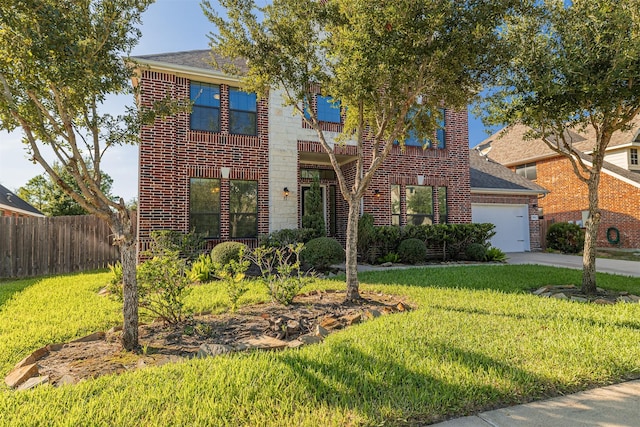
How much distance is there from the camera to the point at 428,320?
4.39 m

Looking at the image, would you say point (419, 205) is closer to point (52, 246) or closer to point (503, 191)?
point (503, 191)

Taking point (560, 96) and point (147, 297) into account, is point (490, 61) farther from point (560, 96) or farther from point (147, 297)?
point (147, 297)

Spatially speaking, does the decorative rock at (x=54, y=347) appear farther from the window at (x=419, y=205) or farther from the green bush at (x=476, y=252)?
the green bush at (x=476, y=252)

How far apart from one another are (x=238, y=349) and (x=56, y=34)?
3.66 meters

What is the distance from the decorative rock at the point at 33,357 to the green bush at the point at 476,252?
36.4 ft

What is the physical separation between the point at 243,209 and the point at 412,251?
A: 211 inches

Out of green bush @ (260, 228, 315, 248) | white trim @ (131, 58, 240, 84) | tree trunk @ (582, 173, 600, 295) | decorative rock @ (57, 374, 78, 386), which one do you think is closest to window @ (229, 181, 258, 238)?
green bush @ (260, 228, 315, 248)

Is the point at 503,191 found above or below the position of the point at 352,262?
above

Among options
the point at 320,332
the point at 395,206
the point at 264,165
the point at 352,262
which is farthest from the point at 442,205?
the point at 320,332

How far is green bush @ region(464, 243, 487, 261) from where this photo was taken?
36.7ft

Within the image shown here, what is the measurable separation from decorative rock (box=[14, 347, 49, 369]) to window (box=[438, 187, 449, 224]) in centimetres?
1156

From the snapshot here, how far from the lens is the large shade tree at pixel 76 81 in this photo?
130 inches

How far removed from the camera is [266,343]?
3730 millimetres

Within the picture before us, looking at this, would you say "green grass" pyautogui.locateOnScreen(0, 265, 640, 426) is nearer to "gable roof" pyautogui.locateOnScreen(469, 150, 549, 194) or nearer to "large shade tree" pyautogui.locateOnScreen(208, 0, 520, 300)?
"large shade tree" pyautogui.locateOnScreen(208, 0, 520, 300)
